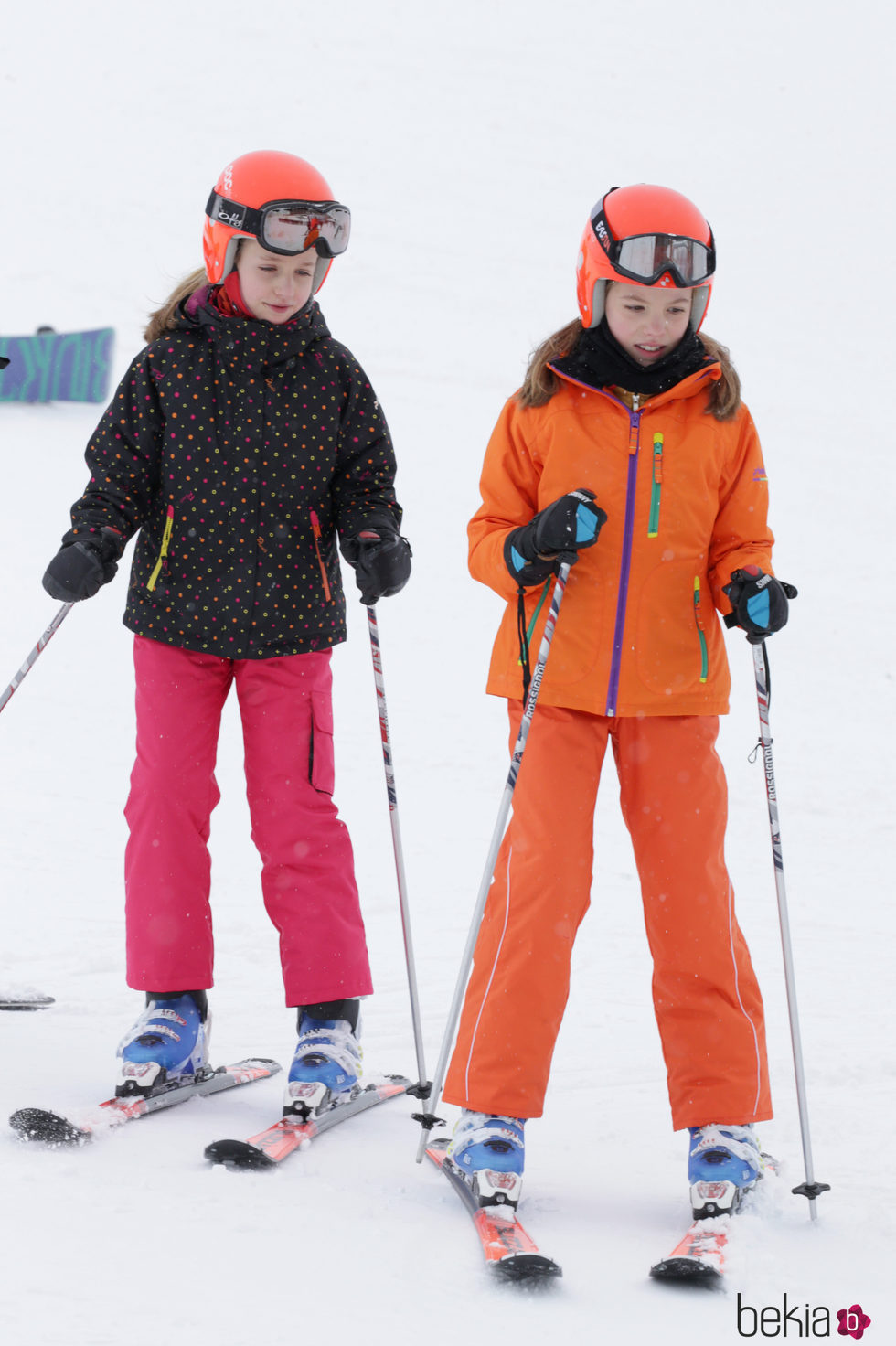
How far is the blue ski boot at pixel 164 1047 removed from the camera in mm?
3158

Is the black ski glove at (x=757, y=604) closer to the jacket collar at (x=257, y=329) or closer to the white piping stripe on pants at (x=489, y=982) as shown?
the white piping stripe on pants at (x=489, y=982)

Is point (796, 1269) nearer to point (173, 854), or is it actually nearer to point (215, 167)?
point (173, 854)

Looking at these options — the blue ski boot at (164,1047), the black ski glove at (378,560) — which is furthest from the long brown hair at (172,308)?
the blue ski boot at (164,1047)

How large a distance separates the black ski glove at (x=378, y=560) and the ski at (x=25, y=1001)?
1.39 metres

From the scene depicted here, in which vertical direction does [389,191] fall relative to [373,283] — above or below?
above

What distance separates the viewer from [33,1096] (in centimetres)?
317

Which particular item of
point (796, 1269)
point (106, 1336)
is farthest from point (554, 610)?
point (106, 1336)

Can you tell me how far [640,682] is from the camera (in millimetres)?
2885

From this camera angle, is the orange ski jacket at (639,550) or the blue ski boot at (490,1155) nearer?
the blue ski boot at (490,1155)

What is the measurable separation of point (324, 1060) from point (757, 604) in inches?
53.5

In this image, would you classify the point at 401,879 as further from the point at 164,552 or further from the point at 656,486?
the point at 656,486

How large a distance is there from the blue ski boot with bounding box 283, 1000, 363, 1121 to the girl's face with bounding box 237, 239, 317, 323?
153cm

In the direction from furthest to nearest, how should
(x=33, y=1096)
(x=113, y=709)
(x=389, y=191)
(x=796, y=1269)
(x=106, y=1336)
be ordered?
(x=389, y=191)
(x=113, y=709)
(x=33, y=1096)
(x=796, y=1269)
(x=106, y=1336)

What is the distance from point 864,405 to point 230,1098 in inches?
458
